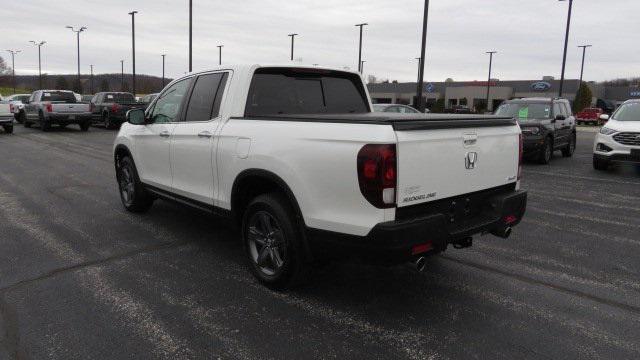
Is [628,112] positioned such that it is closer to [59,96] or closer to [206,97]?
[206,97]

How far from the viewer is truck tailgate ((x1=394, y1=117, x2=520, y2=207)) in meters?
3.25

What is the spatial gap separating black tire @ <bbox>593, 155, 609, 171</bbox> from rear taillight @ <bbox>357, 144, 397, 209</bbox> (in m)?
10.5

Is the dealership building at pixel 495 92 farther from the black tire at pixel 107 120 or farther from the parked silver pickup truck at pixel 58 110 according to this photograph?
the parked silver pickup truck at pixel 58 110

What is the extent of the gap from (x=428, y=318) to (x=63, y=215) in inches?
206

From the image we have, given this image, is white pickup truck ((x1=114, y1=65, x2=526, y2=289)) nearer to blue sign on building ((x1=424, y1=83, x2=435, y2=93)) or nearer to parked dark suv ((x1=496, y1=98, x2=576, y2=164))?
parked dark suv ((x1=496, y1=98, x2=576, y2=164))

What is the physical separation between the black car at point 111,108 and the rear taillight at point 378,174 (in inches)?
846

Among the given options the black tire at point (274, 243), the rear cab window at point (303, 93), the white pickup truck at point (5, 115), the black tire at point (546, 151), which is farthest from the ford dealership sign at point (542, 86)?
the black tire at point (274, 243)

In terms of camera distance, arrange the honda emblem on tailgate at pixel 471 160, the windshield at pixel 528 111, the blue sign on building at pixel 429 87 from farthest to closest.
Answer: the blue sign on building at pixel 429 87
the windshield at pixel 528 111
the honda emblem on tailgate at pixel 471 160

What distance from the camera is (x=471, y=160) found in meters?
3.74

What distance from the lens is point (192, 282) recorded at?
14.2 feet

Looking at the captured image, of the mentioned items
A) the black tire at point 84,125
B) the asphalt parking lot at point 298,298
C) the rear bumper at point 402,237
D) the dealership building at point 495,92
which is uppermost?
the dealership building at point 495,92

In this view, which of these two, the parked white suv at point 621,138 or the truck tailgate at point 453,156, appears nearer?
the truck tailgate at point 453,156

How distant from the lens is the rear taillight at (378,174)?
3.12 m

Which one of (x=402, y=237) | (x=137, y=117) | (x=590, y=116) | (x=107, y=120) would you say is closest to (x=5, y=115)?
(x=107, y=120)
